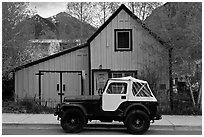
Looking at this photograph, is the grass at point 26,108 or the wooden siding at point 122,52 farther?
the wooden siding at point 122,52

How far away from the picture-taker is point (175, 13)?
583 inches

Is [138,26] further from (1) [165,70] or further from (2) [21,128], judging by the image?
(2) [21,128]

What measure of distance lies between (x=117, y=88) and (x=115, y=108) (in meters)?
0.67

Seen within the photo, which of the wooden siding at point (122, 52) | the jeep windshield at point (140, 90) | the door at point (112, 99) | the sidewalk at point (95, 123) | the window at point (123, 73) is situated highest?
the wooden siding at point (122, 52)

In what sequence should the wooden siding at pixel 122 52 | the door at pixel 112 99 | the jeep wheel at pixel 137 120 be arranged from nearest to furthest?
the jeep wheel at pixel 137 120 < the door at pixel 112 99 < the wooden siding at pixel 122 52

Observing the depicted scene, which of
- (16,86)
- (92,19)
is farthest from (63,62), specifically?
(92,19)

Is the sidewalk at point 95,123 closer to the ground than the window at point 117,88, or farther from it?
closer to the ground

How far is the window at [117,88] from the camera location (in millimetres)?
10547

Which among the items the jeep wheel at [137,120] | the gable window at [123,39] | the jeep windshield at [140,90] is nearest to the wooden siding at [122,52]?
the gable window at [123,39]

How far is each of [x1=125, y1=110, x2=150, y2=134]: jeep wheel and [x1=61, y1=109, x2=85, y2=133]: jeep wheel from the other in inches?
57.7

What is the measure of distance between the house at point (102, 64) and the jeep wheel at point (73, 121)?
5.98 m

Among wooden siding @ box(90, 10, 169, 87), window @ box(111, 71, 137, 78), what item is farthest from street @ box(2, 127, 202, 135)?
window @ box(111, 71, 137, 78)

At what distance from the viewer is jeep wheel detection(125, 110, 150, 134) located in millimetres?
10203

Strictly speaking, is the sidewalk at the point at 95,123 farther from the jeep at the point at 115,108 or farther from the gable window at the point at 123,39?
the gable window at the point at 123,39
